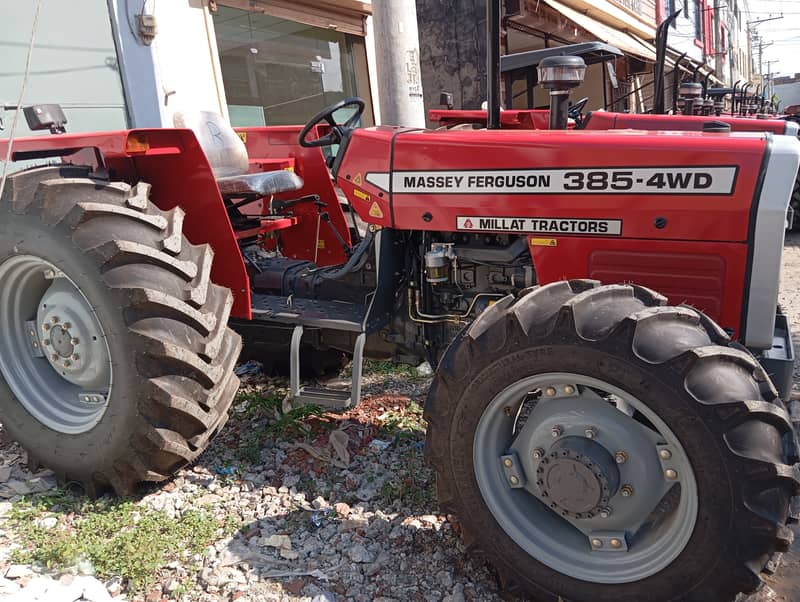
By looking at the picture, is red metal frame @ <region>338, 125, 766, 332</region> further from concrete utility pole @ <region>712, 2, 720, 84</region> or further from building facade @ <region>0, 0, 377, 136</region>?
concrete utility pole @ <region>712, 2, 720, 84</region>

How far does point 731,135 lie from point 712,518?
4.20ft

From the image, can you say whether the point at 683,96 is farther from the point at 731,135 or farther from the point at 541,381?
the point at 541,381

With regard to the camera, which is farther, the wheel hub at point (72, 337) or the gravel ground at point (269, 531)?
the wheel hub at point (72, 337)

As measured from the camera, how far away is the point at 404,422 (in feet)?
10.7

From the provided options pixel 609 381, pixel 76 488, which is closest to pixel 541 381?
pixel 609 381

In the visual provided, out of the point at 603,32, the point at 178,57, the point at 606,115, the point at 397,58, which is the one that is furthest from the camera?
the point at 603,32

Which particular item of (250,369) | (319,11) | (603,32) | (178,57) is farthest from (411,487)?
(603,32)

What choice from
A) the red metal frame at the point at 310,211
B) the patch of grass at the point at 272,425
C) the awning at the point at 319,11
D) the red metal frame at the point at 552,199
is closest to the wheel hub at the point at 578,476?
the red metal frame at the point at 552,199

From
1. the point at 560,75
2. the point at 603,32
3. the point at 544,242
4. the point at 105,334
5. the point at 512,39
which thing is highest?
the point at 512,39

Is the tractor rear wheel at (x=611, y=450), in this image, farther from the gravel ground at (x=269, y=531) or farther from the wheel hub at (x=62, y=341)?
the wheel hub at (x=62, y=341)

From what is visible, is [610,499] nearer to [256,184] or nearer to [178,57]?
[256,184]

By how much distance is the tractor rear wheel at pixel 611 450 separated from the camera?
1.70 meters

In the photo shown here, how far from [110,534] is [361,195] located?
5.27ft

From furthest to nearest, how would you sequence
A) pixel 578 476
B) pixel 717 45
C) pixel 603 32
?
pixel 717 45 → pixel 603 32 → pixel 578 476
